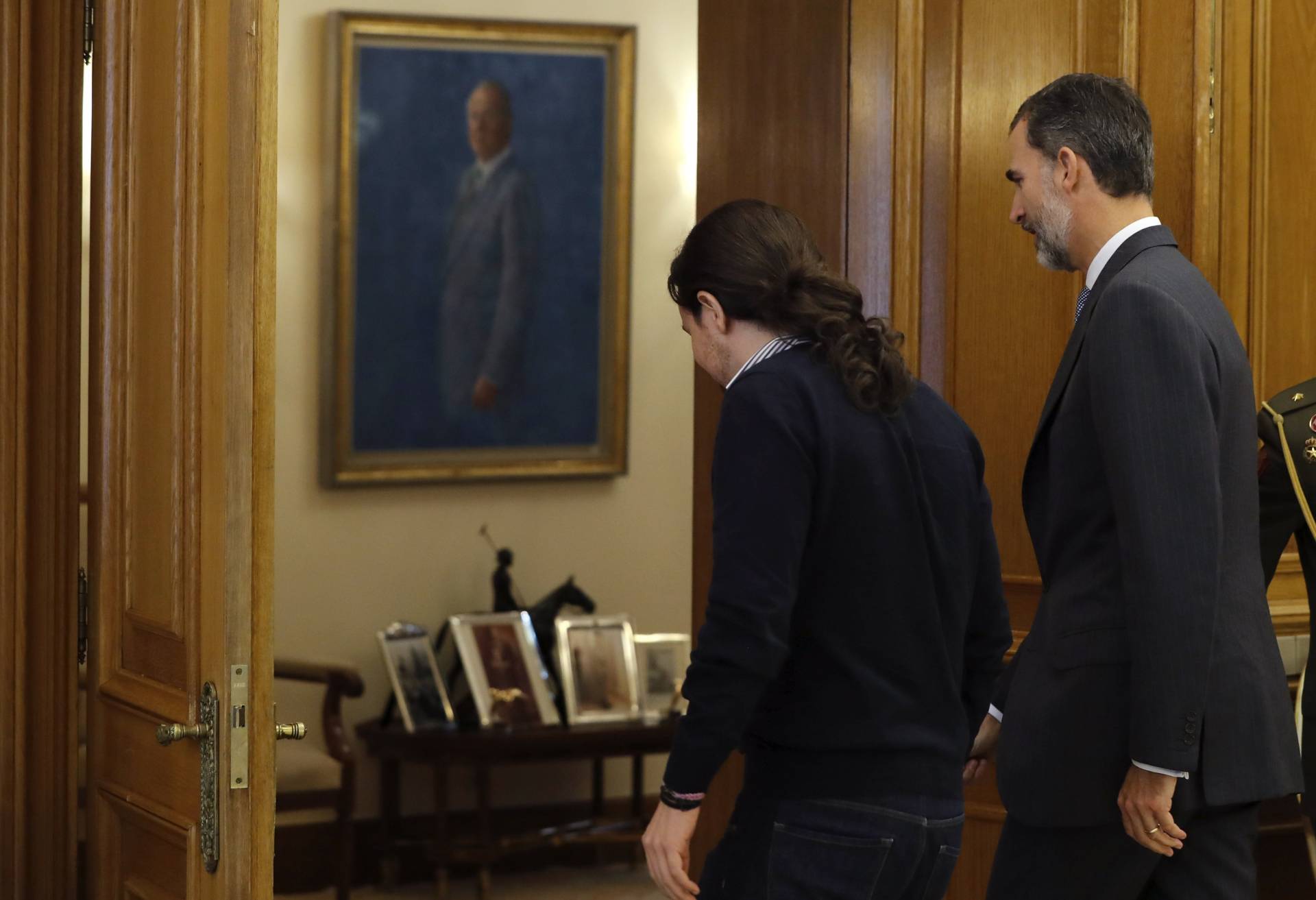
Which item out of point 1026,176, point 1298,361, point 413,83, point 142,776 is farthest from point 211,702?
point 413,83

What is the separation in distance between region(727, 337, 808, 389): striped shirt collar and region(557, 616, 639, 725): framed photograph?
11.2ft

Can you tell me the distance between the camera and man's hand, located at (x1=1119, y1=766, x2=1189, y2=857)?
195cm

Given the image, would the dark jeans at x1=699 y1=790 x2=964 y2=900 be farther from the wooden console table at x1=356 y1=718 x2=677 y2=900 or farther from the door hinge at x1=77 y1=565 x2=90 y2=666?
the wooden console table at x1=356 y1=718 x2=677 y2=900

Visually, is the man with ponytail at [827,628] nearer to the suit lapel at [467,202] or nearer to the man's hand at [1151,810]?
the man's hand at [1151,810]

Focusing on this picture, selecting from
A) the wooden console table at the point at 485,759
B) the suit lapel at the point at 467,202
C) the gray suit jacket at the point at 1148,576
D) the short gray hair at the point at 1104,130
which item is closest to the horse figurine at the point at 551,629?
the wooden console table at the point at 485,759

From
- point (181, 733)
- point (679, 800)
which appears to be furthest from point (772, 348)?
point (181, 733)

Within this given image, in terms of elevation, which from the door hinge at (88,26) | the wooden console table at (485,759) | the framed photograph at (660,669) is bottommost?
the wooden console table at (485,759)

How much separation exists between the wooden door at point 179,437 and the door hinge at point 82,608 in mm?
25

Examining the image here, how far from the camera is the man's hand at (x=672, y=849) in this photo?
6.51 ft

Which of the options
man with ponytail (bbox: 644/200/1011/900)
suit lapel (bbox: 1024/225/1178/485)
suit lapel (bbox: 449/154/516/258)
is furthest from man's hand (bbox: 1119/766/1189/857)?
suit lapel (bbox: 449/154/516/258)

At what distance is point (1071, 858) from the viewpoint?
2.09 m

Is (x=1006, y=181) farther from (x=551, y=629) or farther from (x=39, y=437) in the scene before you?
(x=551, y=629)

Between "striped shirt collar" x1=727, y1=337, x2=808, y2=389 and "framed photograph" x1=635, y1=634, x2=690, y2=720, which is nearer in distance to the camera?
"striped shirt collar" x1=727, y1=337, x2=808, y2=389

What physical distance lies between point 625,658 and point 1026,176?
3470 millimetres
